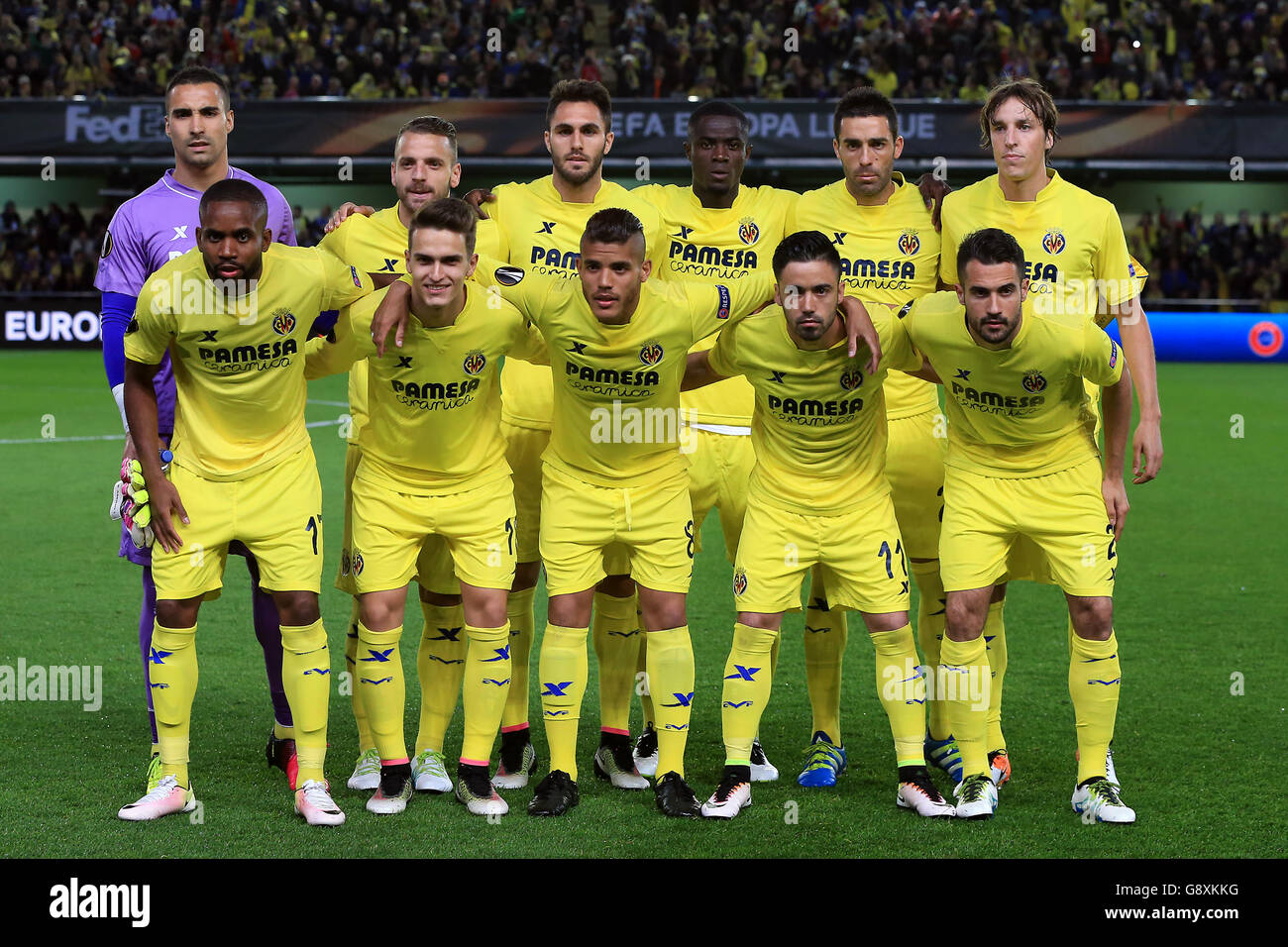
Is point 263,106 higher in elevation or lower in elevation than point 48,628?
higher

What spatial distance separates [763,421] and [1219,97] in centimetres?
2436

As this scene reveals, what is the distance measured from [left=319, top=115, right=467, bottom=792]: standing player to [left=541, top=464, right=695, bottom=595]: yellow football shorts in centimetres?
49

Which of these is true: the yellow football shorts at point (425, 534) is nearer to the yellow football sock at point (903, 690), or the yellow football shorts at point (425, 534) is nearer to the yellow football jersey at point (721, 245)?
the yellow football jersey at point (721, 245)

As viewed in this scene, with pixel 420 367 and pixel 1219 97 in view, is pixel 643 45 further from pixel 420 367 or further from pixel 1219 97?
pixel 420 367

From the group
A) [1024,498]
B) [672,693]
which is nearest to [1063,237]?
[1024,498]

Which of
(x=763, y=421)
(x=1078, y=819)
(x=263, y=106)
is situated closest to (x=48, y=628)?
(x=763, y=421)

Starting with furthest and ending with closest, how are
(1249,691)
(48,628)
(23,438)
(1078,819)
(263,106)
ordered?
(263,106), (23,438), (48,628), (1249,691), (1078,819)

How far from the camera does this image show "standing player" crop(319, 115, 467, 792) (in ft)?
17.3

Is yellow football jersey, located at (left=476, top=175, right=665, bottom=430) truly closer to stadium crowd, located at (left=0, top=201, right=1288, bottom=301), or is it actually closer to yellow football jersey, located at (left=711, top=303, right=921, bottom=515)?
yellow football jersey, located at (left=711, top=303, right=921, bottom=515)

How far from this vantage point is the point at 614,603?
18.2 feet

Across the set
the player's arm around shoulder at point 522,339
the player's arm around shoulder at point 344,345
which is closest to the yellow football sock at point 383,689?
the player's arm around shoulder at point 344,345

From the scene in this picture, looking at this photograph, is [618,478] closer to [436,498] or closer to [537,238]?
[436,498]

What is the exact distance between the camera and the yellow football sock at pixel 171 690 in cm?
482

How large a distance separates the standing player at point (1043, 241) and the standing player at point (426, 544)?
1.91 metres
